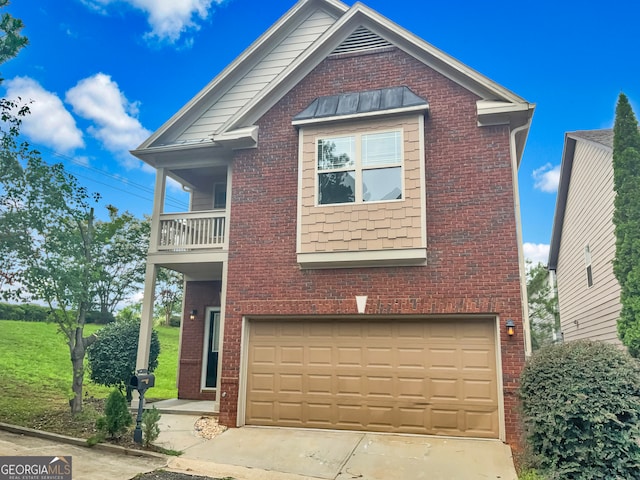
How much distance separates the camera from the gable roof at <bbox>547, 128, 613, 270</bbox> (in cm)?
1220

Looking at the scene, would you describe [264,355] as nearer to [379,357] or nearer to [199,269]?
[379,357]

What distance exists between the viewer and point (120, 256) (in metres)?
15.2

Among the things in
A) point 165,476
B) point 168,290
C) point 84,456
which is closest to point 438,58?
point 165,476

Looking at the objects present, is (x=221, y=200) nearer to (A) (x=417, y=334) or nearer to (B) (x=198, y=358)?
(B) (x=198, y=358)

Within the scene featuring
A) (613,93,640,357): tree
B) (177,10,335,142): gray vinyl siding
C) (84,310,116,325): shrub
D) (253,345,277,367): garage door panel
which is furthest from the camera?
(84,310,116,325): shrub

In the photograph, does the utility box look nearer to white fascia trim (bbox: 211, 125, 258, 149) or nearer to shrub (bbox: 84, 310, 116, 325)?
white fascia trim (bbox: 211, 125, 258, 149)

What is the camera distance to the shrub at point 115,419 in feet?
24.8

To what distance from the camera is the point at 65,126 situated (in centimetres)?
2731

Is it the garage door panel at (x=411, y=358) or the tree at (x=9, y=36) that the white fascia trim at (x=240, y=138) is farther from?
the garage door panel at (x=411, y=358)

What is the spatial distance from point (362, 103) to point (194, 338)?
7.03 metres

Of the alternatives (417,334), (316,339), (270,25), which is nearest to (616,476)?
(417,334)

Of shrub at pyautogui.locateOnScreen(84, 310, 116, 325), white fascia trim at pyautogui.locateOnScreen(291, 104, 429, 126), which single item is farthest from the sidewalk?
shrub at pyautogui.locateOnScreen(84, 310, 116, 325)

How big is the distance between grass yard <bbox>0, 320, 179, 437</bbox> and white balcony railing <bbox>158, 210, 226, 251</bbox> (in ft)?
12.5

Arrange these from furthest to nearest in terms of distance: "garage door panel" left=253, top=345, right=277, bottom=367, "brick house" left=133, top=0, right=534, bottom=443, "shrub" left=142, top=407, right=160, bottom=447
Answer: "garage door panel" left=253, top=345, right=277, bottom=367 → "brick house" left=133, top=0, right=534, bottom=443 → "shrub" left=142, top=407, right=160, bottom=447
